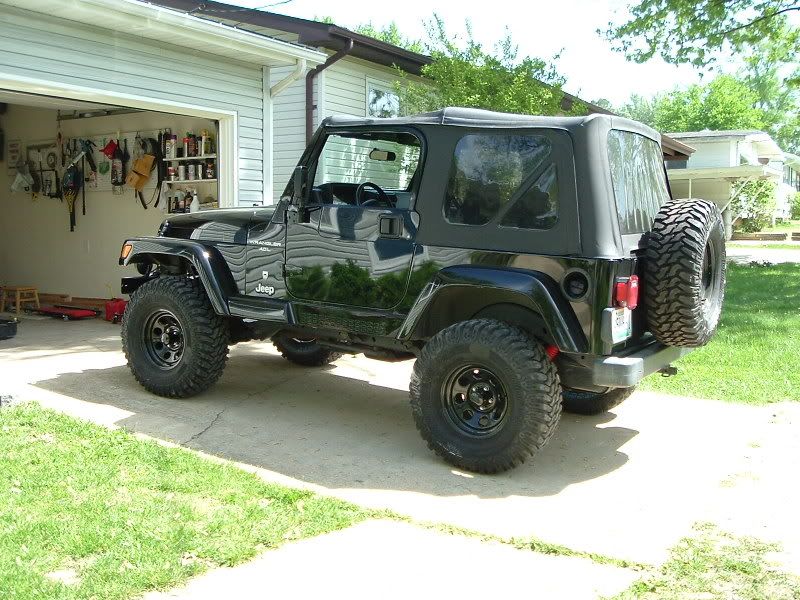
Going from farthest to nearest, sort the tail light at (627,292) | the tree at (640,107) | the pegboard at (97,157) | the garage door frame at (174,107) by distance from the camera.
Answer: the tree at (640,107)
the pegboard at (97,157)
the garage door frame at (174,107)
the tail light at (627,292)

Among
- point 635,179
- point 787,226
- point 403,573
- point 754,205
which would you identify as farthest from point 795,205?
point 403,573

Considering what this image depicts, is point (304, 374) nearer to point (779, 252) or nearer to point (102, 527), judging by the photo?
point (102, 527)

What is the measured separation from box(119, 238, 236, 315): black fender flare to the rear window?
2835 millimetres

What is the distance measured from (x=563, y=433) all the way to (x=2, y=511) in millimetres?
Answer: 3578

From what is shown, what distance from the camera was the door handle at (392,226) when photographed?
5.15 m

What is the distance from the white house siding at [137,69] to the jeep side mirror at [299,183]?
A: 332 centimetres

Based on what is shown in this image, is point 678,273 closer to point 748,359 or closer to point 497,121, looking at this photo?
point 497,121

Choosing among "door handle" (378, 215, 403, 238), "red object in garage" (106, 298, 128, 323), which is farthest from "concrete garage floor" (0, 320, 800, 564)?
"red object in garage" (106, 298, 128, 323)

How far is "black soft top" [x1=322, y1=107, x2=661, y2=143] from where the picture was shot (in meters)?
4.69

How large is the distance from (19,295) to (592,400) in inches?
347

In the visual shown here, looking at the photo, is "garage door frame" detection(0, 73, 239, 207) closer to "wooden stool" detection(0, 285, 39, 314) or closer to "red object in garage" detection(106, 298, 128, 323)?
"red object in garage" detection(106, 298, 128, 323)

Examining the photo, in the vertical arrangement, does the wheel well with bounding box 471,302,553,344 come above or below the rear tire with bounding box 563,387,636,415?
A: above

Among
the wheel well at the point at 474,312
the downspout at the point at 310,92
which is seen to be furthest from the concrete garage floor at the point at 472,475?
the downspout at the point at 310,92

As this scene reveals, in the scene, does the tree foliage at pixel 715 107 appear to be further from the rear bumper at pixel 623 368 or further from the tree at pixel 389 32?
the rear bumper at pixel 623 368
